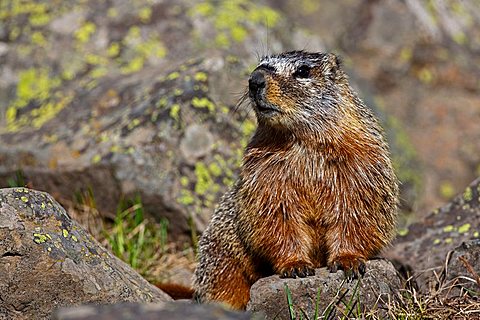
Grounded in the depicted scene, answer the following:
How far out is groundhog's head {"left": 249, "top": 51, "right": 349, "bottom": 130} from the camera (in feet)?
19.1

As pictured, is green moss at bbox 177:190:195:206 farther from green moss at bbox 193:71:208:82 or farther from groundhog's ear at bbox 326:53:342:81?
groundhog's ear at bbox 326:53:342:81

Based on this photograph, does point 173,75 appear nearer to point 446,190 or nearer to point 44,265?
point 44,265

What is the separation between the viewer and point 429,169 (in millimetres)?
12633

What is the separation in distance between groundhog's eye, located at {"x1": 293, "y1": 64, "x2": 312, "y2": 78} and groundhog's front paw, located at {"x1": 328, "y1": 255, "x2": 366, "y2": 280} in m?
1.49

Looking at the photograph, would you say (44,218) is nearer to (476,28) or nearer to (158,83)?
(158,83)

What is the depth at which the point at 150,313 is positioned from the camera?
3014mm

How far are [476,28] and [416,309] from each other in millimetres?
9294

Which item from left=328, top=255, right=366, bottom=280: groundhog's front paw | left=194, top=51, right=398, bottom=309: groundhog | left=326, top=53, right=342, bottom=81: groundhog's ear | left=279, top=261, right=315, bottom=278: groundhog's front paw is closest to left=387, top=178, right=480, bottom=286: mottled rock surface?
left=194, top=51, right=398, bottom=309: groundhog

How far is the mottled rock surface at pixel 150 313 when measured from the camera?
9.58 feet

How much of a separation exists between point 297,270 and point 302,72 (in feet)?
5.32

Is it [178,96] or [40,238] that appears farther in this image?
[178,96]

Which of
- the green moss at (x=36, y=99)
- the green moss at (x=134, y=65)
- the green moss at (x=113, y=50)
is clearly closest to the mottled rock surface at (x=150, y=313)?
the green moss at (x=36, y=99)

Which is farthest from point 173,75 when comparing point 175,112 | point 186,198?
point 186,198

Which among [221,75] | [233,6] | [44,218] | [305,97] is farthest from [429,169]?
[44,218]
